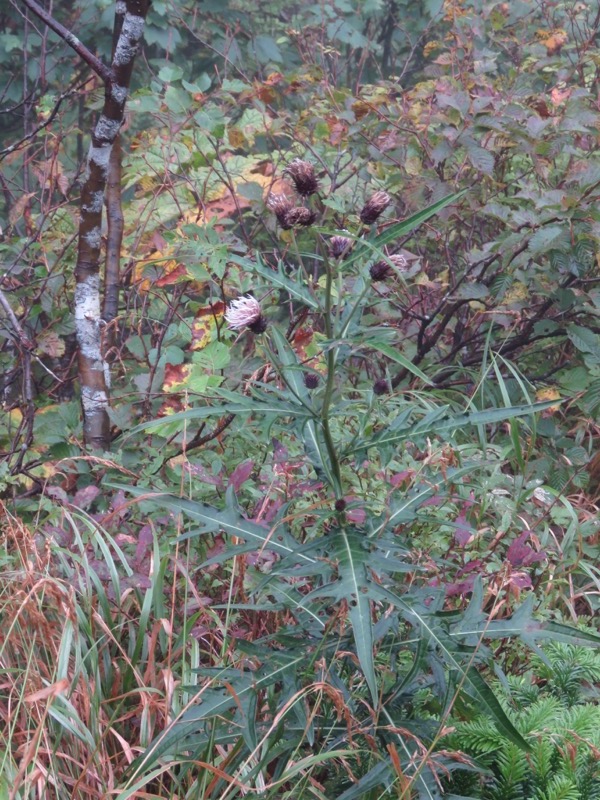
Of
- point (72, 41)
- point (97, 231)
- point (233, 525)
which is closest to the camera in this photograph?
point (233, 525)

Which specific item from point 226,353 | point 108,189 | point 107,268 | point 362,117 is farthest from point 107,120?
point 362,117

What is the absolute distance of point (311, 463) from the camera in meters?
2.00

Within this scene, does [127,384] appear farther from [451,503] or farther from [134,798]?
[134,798]

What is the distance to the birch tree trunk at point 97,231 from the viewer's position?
10.2 ft

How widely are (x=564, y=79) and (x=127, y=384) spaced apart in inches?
94.3

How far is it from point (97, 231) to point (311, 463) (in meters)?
1.69

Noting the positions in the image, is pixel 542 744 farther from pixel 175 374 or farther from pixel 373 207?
pixel 175 374

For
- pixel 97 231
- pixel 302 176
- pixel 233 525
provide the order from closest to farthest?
pixel 302 176
pixel 233 525
pixel 97 231

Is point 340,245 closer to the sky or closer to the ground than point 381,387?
closer to the sky

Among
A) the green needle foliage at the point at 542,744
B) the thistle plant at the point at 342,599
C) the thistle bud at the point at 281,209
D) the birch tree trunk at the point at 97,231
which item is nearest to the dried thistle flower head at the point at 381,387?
the birch tree trunk at the point at 97,231

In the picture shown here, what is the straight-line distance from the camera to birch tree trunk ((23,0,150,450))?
10.2 ft

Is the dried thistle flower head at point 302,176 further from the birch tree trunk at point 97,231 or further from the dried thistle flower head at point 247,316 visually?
the birch tree trunk at point 97,231

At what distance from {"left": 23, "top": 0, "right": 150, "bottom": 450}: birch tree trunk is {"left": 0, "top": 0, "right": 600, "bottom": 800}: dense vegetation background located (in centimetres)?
1

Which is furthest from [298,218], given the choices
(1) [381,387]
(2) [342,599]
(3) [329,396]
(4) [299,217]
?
(1) [381,387]
